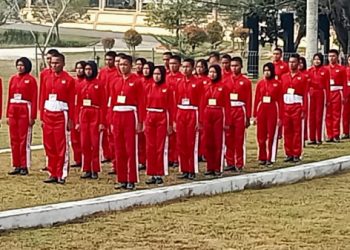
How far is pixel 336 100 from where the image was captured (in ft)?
58.8

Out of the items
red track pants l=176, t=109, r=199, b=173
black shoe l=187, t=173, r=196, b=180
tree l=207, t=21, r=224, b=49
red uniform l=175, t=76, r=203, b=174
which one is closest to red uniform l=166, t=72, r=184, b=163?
red uniform l=175, t=76, r=203, b=174

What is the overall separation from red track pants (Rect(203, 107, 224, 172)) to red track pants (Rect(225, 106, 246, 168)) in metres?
0.48

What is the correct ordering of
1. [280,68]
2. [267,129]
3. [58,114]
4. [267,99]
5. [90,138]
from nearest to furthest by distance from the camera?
[58,114], [90,138], [267,99], [267,129], [280,68]

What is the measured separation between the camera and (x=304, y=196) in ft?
40.5

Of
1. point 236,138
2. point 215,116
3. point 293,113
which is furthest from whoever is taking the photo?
point 293,113

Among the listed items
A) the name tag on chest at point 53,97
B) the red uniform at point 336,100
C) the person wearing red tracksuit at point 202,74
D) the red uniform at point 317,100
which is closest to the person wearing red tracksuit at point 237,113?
the person wearing red tracksuit at point 202,74

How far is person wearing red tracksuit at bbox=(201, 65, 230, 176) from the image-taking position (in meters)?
13.2

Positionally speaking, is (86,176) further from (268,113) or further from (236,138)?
(268,113)

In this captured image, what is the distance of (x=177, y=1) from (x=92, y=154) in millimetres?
31090

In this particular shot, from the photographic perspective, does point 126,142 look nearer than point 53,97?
Yes

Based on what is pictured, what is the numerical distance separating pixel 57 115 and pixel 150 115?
125 cm

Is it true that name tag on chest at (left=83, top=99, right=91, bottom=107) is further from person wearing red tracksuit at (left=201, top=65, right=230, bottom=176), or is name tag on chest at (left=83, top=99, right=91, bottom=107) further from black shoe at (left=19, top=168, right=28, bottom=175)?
person wearing red tracksuit at (left=201, top=65, right=230, bottom=176)

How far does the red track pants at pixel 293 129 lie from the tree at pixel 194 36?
2368 centimetres

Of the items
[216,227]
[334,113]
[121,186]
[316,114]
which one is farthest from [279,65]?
[216,227]
